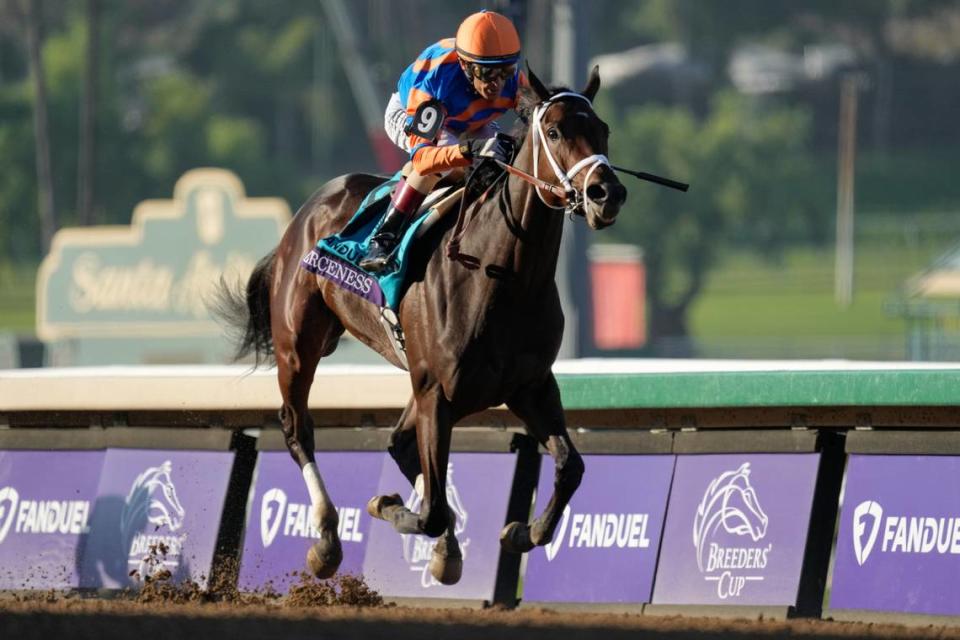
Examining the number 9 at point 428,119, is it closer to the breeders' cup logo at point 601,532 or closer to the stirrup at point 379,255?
the stirrup at point 379,255

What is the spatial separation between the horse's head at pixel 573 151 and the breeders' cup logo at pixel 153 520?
3606 millimetres

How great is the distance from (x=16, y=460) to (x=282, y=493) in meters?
1.74

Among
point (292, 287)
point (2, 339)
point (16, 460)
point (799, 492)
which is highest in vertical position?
point (292, 287)

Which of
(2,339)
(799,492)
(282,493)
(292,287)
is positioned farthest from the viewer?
(2,339)

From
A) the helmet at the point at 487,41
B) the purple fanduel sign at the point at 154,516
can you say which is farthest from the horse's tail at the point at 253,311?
the helmet at the point at 487,41

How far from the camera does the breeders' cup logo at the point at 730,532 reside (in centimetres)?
727

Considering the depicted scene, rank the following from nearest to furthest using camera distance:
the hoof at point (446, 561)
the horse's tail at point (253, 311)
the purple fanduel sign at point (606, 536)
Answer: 1. the hoof at point (446, 561)
2. the purple fanduel sign at point (606, 536)
3. the horse's tail at point (253, 311)

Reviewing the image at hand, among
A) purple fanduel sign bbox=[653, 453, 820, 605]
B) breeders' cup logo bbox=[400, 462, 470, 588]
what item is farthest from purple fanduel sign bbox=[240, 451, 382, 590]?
purple fanduel sign bbox=[653, 453, 820, 605]

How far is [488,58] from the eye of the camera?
21.2 ft

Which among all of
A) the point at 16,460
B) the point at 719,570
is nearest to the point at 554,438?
the point at 719,570

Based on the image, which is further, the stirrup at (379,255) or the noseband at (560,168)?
the stirrup at (379,255)

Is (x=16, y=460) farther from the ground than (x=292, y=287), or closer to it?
closer to it

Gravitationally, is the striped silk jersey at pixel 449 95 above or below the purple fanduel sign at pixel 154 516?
above

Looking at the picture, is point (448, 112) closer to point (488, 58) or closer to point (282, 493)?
point (488, 58)
